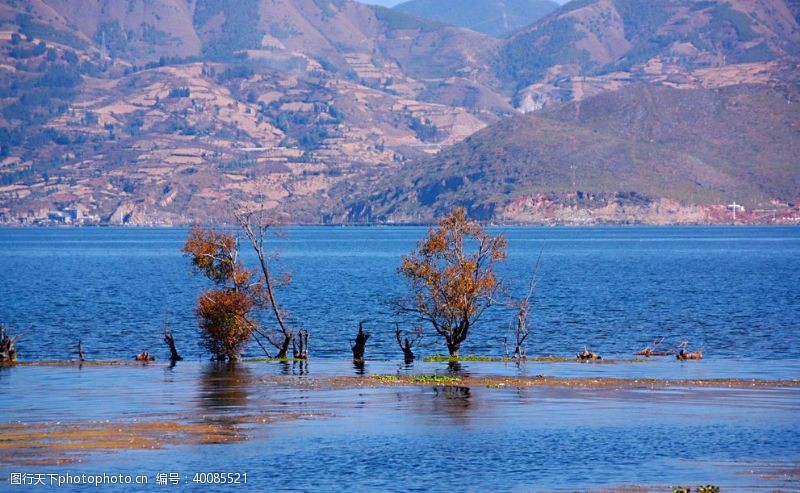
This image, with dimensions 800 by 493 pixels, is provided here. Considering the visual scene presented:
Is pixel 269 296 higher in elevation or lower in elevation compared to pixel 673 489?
higher

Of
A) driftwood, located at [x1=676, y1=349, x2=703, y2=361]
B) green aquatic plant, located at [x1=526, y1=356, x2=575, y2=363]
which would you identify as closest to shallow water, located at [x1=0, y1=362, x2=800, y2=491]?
green aquatic plant, located at [x1=526, y1=356, x2=575, y2=363]

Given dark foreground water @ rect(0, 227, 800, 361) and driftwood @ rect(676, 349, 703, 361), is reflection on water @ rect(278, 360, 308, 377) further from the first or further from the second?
driftwood @ rect(676, 349, 703, 361)

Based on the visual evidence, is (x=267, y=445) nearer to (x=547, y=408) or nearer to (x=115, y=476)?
(x=115, y=476)

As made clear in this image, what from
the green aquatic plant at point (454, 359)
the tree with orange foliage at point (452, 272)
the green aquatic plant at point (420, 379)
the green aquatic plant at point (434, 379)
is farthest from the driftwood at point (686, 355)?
the green aquatic plant at point (434, 379)

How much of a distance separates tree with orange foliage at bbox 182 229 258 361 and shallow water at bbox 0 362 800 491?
16.0 feet

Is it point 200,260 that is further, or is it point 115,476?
point 200,260

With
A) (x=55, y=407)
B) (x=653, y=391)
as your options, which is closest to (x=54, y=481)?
(x=55, y=407)

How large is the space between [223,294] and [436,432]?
22.5 metres

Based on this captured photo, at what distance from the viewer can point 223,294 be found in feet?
210

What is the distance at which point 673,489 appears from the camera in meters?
34.2

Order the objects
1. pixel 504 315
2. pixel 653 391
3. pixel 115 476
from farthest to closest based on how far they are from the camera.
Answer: pixel 504 315 < pixel 653 391 < pixel 115 476

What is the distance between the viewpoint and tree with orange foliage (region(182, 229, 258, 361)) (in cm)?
6375

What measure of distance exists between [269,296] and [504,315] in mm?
46401

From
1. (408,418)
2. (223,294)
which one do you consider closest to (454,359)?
(223,294)
